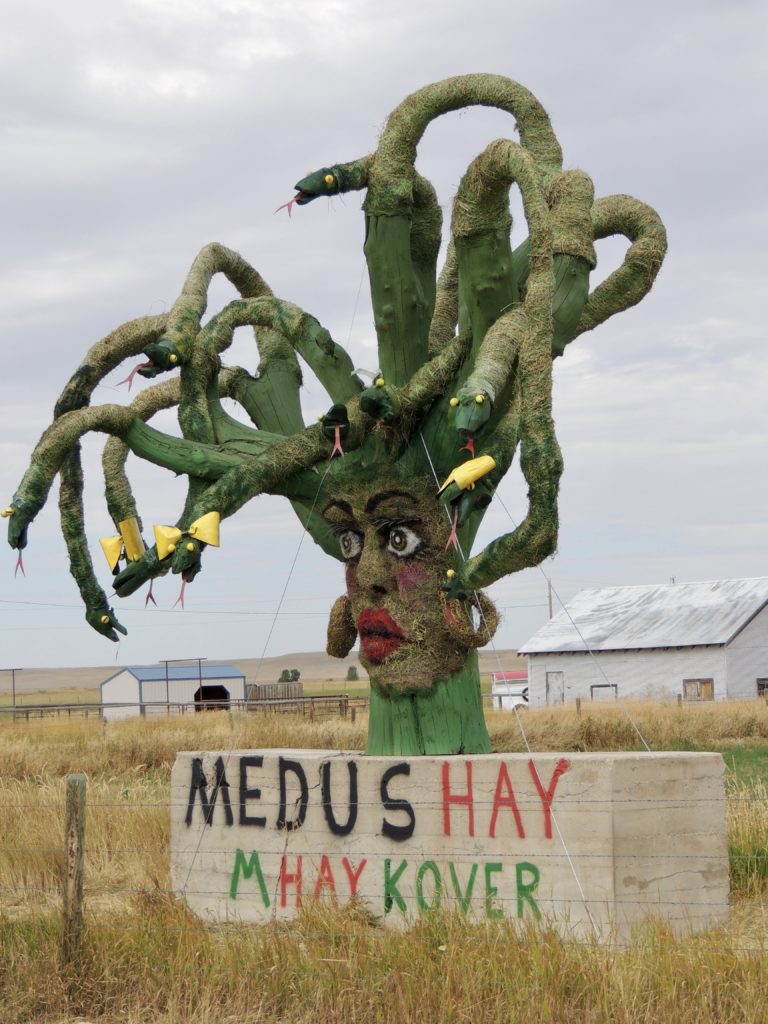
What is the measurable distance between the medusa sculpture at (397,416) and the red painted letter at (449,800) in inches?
27.6

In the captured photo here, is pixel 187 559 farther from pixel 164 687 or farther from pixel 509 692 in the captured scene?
pixel 164 687

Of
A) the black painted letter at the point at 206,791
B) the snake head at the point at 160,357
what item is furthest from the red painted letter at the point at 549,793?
the snake head at the point at 160,357

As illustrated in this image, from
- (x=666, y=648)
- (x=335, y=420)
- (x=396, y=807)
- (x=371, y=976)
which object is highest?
(x=335, y=420)

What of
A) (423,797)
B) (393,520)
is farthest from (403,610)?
(423,797)

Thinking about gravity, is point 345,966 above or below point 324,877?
below

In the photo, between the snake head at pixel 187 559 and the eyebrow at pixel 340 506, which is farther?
the eyebrow at pixel 340 506

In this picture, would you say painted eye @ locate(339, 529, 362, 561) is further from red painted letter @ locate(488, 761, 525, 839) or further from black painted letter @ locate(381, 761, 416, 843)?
red painted letter @ locate(488, 761, 525, 839)

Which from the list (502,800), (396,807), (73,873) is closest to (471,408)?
(502,800)

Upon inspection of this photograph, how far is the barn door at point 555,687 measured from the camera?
39469 mm

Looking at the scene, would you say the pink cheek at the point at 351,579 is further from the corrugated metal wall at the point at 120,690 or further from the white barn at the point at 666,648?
the corrugated metal wall at the point at 120,690

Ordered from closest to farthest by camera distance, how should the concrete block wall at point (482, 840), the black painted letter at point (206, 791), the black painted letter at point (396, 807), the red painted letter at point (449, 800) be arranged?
1. the concrete block wall at point (482, 840)
2. the red painted letter at point (449, 800)
3. the black painted letter at point (396, 807)
4. the black painted letter at point (206, 791)

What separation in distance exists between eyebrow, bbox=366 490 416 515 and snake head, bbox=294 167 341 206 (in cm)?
197

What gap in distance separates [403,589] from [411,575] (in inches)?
4.3

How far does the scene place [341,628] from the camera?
361 inches
